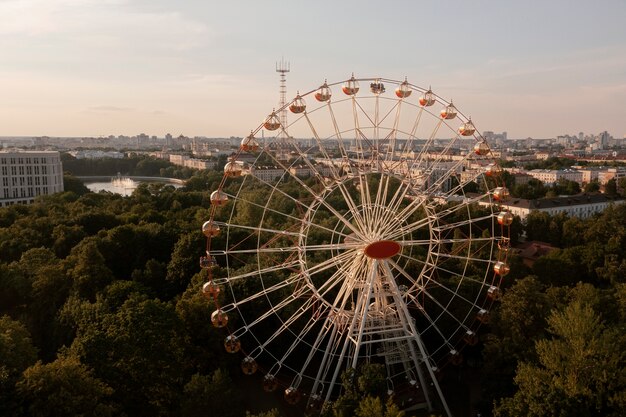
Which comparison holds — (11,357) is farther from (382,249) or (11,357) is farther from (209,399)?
(382,249)

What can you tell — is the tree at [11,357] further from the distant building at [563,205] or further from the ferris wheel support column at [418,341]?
the distant building at [563,205]

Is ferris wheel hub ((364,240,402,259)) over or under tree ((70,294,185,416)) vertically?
over

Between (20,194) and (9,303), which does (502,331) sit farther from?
(20,194)

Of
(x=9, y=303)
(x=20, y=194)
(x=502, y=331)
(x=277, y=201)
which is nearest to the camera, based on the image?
(x=502, y=331)

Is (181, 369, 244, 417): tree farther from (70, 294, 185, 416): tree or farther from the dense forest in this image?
(70, 294, 185, 416): tree

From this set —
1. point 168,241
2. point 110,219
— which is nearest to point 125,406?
point 168,241

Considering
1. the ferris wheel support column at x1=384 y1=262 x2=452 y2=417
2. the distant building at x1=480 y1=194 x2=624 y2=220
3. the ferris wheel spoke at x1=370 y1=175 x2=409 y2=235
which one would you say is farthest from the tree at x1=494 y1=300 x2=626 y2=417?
the distant building at x1=480 y1=194 x2=624 y2=220

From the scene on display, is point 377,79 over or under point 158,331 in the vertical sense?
over
